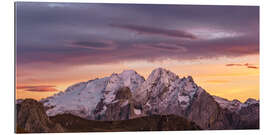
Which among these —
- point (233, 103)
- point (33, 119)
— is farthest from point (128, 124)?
point (233, 103)

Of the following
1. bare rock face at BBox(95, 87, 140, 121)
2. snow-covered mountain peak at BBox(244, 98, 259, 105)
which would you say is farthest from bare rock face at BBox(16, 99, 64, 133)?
snow-covered mountain peak at BBox(244, 98, 259, 105)

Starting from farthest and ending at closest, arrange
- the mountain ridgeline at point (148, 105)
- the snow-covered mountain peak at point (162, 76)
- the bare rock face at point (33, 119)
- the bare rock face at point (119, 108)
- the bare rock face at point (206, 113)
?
the bare rock face at point (206, 113) < the snow-covered mountain peak at point (162, 76) < the bare rock face at point (119, 108) < the mountain ridgeline at point (148, 105) < the bare rock face at point (33, 119)

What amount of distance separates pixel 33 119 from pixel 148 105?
2.63 metres

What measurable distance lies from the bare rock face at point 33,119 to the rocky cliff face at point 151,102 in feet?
0.57

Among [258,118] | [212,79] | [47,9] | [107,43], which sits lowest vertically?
[258,118]

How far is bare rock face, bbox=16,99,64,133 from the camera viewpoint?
12.1 metres

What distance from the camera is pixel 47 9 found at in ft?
40.3

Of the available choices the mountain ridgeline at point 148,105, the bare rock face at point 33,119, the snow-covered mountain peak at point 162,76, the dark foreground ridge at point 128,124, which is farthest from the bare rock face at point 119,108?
the bare rock face at point 33,119

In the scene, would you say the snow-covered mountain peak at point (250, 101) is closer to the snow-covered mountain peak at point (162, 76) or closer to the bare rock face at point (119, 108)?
the snow-covered mountain peak at point (162, 76)

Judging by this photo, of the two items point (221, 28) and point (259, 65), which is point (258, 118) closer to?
point (259, 65)

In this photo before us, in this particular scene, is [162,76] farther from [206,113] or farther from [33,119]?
[33,119]

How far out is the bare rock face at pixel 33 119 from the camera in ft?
39.6
